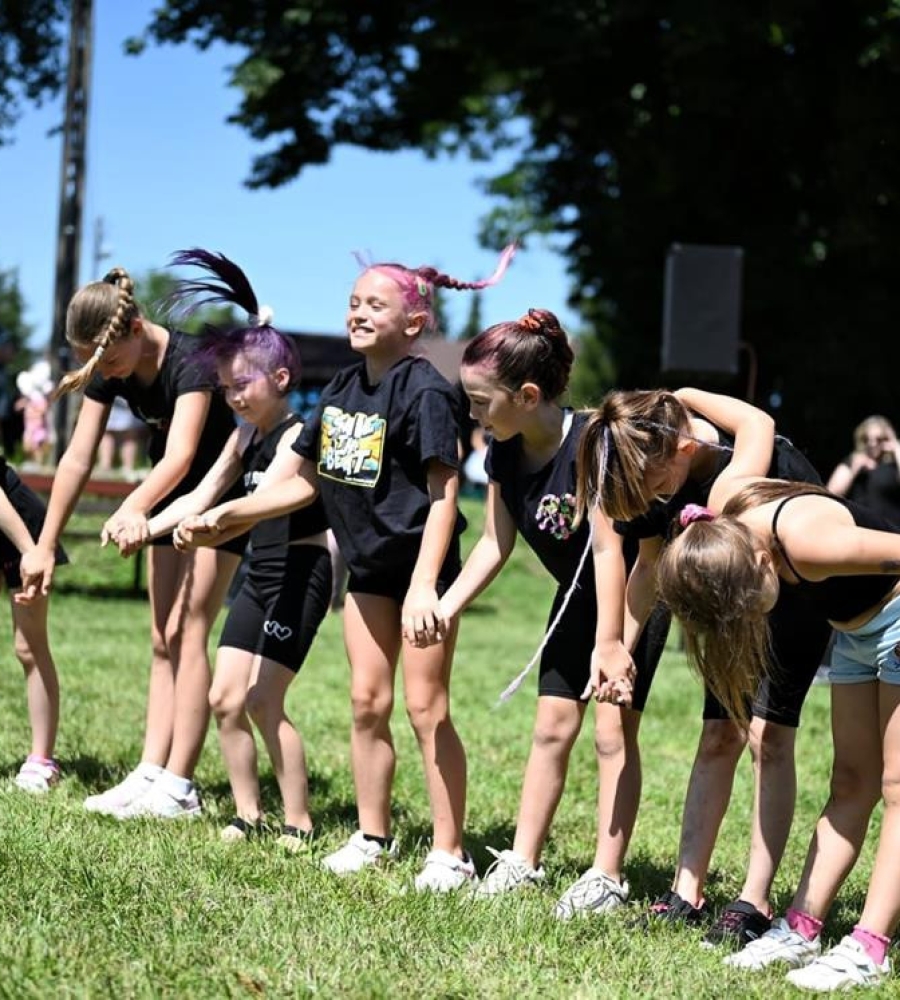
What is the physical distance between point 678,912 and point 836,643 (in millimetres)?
903

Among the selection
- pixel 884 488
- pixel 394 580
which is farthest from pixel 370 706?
pixel 884 488

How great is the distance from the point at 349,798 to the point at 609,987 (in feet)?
8.60

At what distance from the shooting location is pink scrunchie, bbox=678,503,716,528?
12.2 feet

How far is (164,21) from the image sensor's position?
18031 mm

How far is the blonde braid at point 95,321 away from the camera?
5160 mm

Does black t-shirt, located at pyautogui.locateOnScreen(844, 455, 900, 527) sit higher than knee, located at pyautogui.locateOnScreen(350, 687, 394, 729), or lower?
higher

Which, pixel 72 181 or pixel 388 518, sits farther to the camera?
pixel 72 181

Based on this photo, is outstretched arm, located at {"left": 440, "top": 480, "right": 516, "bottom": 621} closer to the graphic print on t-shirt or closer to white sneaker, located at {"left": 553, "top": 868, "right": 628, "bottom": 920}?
the graphic print on t-shirt

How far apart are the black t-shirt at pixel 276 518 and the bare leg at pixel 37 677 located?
1068mm

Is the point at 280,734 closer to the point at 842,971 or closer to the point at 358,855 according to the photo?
the point at 358,855

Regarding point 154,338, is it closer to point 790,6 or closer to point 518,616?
point 518,616

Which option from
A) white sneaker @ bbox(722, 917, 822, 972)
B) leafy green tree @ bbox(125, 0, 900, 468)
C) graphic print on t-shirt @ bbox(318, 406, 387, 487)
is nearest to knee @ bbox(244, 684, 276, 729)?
graphic print on t-shirt @ bbox(318, 406, 387, 487)

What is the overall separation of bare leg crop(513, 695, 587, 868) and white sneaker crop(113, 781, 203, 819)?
1.32 meters

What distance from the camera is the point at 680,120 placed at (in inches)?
729
